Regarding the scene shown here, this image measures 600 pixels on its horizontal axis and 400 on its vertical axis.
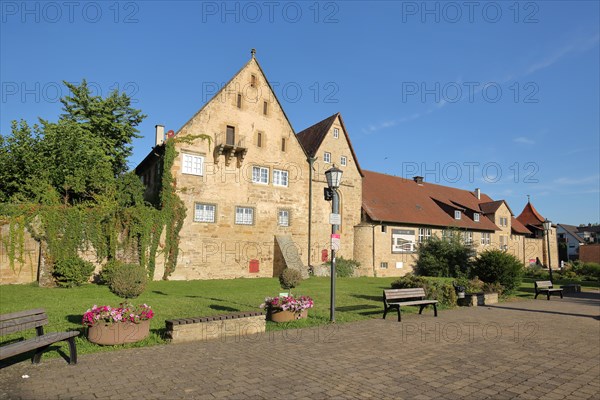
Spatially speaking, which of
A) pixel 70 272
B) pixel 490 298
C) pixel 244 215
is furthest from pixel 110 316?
pixel 244 215

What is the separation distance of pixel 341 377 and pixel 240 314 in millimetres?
3585

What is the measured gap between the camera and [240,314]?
9.10 metres

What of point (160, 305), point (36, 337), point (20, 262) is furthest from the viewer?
point (20, 262)

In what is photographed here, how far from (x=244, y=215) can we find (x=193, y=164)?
487cm

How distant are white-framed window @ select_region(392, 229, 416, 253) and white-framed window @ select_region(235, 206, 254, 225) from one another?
45.5ft

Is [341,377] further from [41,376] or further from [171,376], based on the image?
[41,376]

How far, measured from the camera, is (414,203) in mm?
39250

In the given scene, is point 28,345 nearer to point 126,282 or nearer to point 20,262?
point 126,282

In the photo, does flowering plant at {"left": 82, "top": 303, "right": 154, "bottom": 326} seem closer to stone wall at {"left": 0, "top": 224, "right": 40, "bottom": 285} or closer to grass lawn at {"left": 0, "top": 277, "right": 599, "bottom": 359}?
grass lawn at {"left": 0, "top": 277, "right": 599, "bottom": 359}

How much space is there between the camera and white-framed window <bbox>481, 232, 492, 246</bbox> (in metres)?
43.1

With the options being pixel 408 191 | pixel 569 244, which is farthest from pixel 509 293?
pixel 569 244

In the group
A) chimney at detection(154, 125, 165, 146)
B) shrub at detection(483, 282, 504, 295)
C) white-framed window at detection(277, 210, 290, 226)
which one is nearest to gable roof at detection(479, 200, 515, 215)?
white-framed window at detection(277, 210, 290, 226)

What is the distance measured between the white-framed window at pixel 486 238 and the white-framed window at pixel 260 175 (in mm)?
27392

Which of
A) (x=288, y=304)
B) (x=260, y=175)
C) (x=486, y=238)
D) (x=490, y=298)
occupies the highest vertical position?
Answer: (x=260, y=175)
